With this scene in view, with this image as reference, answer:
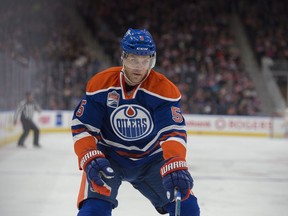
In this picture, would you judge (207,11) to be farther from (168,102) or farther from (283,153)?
(168,102)

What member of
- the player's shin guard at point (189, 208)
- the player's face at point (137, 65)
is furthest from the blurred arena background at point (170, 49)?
the player's shin guard at point (189, 208)

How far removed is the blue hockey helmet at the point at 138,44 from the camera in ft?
8.71

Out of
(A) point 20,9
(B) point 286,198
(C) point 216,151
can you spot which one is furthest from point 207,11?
(B) point 286,198

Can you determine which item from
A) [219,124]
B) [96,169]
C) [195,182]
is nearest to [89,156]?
[96,169]

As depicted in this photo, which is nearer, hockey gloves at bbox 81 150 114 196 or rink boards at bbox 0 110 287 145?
hockey gloves at bbox 81 150 114 196

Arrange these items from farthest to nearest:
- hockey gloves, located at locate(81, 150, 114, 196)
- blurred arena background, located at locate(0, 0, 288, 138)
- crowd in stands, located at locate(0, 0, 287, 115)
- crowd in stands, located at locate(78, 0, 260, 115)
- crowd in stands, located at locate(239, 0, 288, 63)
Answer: crowd in stands, located at locate(239, 0, 288, 63) → crowd in stands, located at locate(78, 0, 260, 115) → crowd in stands, located at locate(0, 0, 287, 115) → blurred arena background, located at locate(0, 0, 288, 138) → hockey gloves, located at locate(81, 150, 114, 196)

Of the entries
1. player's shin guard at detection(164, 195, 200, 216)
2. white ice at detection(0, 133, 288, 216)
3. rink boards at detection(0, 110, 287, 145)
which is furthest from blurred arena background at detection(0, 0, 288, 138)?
player's shin guard at detection(164, 195, 200, 216)

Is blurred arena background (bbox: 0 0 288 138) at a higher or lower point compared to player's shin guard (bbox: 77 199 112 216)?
lower

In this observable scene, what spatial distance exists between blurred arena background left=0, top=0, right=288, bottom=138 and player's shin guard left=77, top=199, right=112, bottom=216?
8.53 metres

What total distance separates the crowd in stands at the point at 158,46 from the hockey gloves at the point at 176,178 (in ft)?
29.0

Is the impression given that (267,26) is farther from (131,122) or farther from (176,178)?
(176,178)

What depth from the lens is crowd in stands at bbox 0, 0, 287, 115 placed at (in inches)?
610

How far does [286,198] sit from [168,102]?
133 inches

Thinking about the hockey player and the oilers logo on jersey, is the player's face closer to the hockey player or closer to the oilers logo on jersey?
the hockey player
